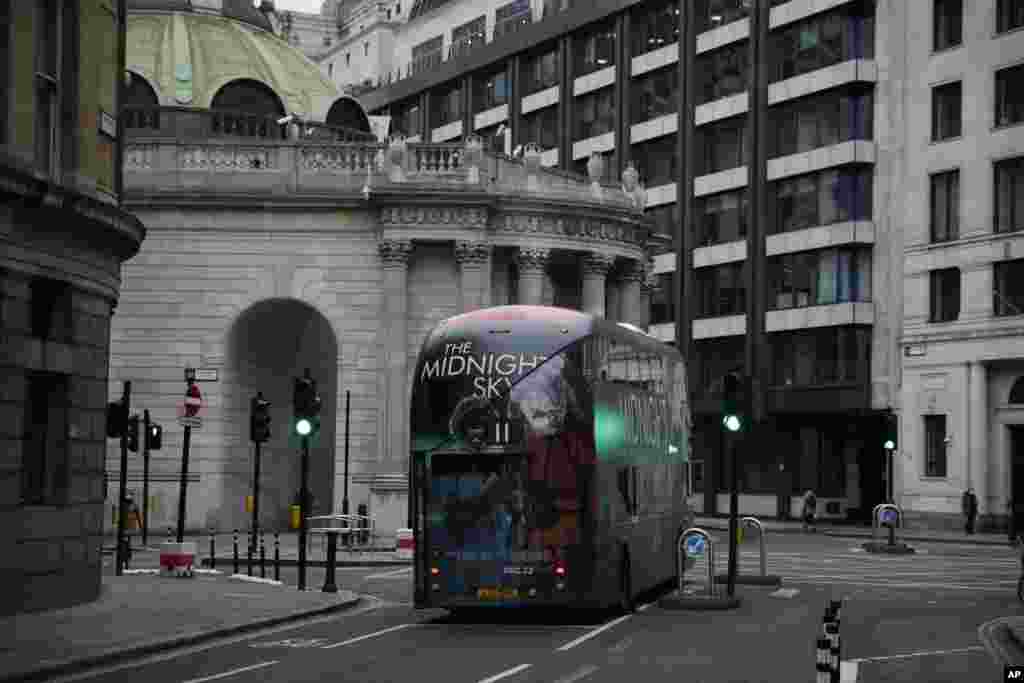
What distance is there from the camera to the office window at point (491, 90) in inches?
4070

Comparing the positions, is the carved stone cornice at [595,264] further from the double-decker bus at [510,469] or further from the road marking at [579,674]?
the road marking at [579,674]

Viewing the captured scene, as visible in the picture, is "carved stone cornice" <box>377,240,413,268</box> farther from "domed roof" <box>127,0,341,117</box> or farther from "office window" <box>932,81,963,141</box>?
"office window" <box>932,81,963,141</box>

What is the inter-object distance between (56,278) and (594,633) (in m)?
9.68

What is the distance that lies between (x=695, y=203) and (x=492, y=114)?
21.5 metres

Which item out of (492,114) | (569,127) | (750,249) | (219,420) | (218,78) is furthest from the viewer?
(492,114)

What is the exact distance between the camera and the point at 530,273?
61000 mm

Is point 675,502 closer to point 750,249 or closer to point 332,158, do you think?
point 332,158

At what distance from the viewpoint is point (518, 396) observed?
27.5 metres

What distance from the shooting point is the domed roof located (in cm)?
6500

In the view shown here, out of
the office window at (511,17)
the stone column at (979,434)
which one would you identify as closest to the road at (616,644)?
the stone column at (979,434)

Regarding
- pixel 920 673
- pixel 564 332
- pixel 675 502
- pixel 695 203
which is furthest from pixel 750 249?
pixel 920 673

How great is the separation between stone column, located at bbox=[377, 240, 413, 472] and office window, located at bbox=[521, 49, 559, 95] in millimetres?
41067

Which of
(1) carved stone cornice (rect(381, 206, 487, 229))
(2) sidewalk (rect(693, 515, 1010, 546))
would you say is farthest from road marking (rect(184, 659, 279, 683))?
(2) sidewalk (rect(693, 515, 1010, 546))

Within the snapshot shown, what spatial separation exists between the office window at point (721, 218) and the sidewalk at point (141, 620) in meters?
49.7
